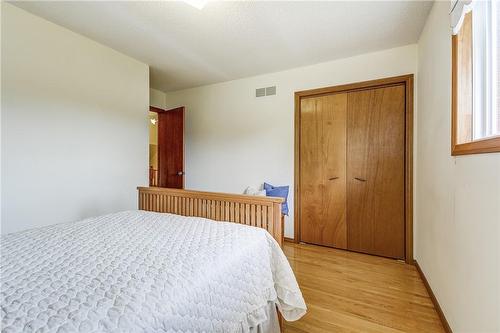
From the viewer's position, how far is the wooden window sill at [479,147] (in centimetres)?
102

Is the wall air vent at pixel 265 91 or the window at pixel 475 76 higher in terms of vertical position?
the wall air vent at pixel 265 91

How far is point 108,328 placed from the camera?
2.13 ft

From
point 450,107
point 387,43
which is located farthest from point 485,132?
point 387,43

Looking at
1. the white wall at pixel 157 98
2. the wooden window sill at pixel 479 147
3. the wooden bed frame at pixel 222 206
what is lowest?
the wooden bed frame at pixel 222 206

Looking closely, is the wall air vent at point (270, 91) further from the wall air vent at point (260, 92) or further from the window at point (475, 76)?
the window at point (475, 76)

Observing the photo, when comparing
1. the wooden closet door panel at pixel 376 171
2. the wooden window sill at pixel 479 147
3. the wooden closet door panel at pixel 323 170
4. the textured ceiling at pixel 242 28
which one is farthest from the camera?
the wooden closet door panel at pixel 323 170

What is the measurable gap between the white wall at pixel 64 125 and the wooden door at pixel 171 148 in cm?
82

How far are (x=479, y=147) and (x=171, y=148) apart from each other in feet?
13.0

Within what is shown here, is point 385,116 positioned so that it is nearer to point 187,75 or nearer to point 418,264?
point 418,264

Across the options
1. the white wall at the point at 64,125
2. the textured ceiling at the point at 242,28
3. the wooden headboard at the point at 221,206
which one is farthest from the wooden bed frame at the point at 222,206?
the textured ceiling at the point at 242,28

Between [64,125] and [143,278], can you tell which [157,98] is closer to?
[64,125]

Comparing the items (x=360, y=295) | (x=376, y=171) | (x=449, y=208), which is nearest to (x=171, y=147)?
(x=376, y=171)

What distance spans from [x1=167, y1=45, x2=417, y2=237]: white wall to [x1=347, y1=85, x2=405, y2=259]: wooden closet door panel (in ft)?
1.08

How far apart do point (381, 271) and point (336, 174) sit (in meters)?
1.19
